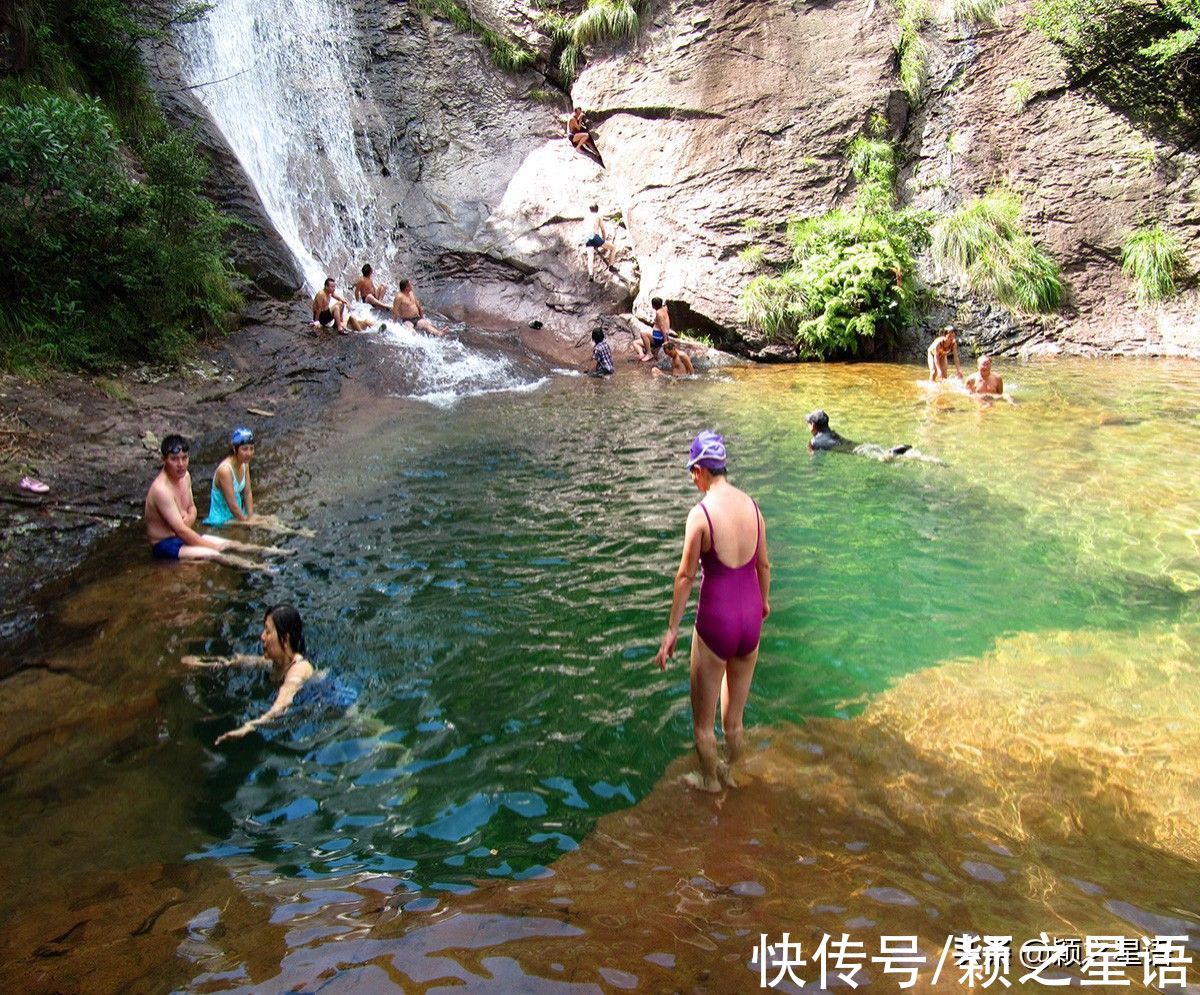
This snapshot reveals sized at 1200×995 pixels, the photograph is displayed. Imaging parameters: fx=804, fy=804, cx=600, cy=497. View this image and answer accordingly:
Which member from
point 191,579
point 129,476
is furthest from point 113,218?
point 191,579

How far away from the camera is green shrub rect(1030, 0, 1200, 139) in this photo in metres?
16.8

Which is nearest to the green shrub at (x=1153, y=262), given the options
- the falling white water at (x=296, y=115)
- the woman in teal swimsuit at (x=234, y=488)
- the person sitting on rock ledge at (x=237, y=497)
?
the falling white water at (x=296, y=115)

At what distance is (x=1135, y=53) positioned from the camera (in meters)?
17.2

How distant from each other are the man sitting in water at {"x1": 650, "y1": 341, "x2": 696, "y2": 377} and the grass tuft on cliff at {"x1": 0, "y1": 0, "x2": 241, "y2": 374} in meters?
7.93

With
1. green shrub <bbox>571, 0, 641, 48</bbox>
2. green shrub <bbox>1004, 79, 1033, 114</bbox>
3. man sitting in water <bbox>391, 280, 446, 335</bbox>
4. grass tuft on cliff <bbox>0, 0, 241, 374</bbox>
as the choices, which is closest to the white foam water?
man sitting in water <bbox>391, 280, 446, 335</bbox>

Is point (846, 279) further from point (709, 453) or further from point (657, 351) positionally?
point (709, 453)

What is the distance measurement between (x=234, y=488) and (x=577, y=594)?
3.92 metres

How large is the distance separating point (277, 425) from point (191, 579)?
202 inches

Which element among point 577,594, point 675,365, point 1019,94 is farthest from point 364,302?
point 1019,94

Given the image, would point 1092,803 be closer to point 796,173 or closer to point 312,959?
point 312,959

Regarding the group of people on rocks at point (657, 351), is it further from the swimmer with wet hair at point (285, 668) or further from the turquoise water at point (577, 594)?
the swimmer with wet hair at point (285, 668)

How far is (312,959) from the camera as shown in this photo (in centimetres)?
276

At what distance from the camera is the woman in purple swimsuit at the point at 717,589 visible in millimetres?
4062

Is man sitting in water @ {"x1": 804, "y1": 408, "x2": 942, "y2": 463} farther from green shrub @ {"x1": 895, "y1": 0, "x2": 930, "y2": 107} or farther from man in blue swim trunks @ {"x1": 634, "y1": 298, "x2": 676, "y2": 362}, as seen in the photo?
green shrub @ {"x1": 895, "y1": 0, "x2": 930, "y2": 107}
